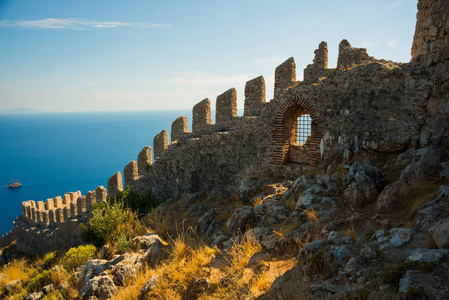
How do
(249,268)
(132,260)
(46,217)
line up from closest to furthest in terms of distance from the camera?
(249,268)
(132,260)
(46,217)

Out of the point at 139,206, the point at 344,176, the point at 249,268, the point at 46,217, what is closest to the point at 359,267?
the point at 249,268

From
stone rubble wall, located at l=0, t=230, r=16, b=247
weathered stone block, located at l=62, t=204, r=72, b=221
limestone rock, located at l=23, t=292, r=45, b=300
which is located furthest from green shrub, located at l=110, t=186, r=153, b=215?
stone rubble wall, located at l=0, t=230, r=16, b=247

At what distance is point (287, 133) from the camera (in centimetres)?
1014

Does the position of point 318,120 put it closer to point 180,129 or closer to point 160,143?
point 180,129

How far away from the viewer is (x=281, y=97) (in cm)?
980

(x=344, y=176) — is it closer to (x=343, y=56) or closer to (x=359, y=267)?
(x=359, y=267)

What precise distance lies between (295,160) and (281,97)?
2360 millimetres

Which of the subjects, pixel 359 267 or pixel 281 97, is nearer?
pixel 359 267

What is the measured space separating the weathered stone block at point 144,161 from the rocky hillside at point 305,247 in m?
4.82

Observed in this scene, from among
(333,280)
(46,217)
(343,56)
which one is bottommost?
(46,217)

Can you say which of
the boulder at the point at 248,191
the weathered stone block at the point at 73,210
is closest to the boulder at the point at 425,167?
the boulder at the point at 248,191

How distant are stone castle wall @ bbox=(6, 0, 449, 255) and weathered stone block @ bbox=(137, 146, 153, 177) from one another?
0.05 meters

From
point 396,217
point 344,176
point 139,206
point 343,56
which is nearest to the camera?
point 396,217

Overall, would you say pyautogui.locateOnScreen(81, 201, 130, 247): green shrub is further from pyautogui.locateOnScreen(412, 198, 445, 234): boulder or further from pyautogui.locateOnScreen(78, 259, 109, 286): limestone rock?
pyautogui.locateOnScreen(412, 198, 445, 234): boulder
